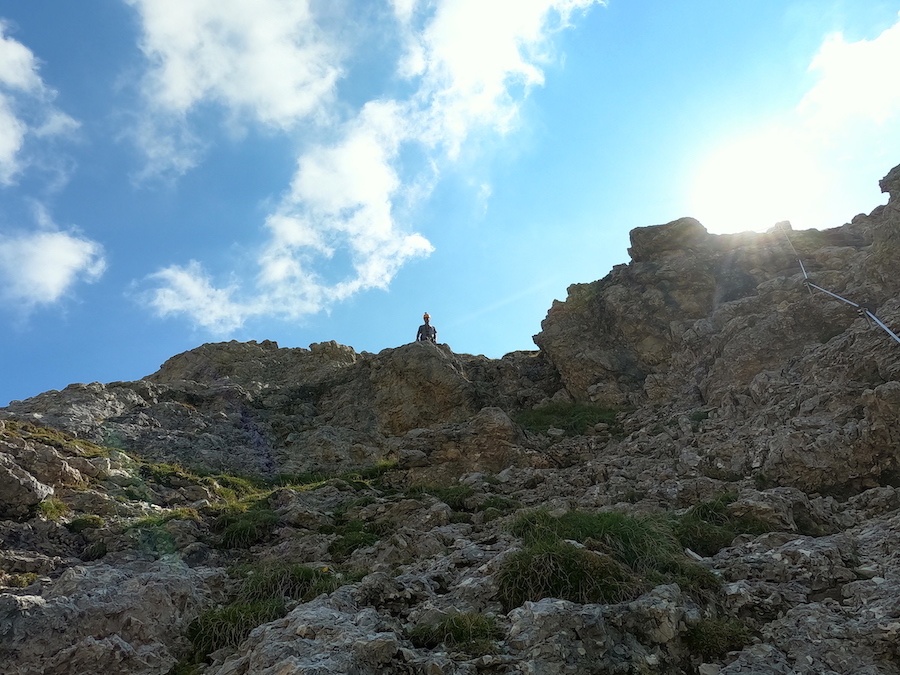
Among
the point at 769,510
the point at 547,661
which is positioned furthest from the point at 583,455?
the point at 547,661

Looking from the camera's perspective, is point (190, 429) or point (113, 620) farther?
point (190, 429)

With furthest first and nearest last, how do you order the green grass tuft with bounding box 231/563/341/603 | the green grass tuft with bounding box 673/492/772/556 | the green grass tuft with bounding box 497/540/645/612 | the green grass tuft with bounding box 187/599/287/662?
the green grass tuft with bounding box 673/492/772/556 < the green grass tuft with bounding box 231/563/341/603 < the green grass tuft with bounding box 187/599/287/662 < the green grass tuft with bounding box 497/540/645/612

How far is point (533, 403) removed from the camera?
Result: 85.1 feet

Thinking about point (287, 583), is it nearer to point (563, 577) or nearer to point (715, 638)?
point (563, 577)

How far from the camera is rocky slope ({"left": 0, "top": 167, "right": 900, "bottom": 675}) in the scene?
20.4 feet

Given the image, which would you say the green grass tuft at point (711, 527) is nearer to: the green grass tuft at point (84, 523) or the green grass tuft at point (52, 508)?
the green grass tuft at point (84, 523)

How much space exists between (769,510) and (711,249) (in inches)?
770

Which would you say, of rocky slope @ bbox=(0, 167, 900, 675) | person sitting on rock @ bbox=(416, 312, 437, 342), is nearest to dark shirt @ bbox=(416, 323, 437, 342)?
person sitting on rock @ bbox=(416, 312, 437, 342)

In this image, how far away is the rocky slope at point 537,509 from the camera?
6230mm

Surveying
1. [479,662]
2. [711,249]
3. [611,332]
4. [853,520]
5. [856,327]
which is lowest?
[853,520]

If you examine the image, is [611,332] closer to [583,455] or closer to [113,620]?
[583,455]

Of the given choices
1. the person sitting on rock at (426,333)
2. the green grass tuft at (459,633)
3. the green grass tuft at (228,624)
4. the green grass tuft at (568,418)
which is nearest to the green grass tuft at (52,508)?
the green grass tuft at (228,624)

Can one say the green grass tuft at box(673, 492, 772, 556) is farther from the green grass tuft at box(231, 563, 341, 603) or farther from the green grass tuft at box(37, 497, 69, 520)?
the green grass tuft at box(37, 497, 69, 520)

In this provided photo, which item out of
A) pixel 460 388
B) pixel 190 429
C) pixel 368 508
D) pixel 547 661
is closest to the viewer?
pixel 547 661
